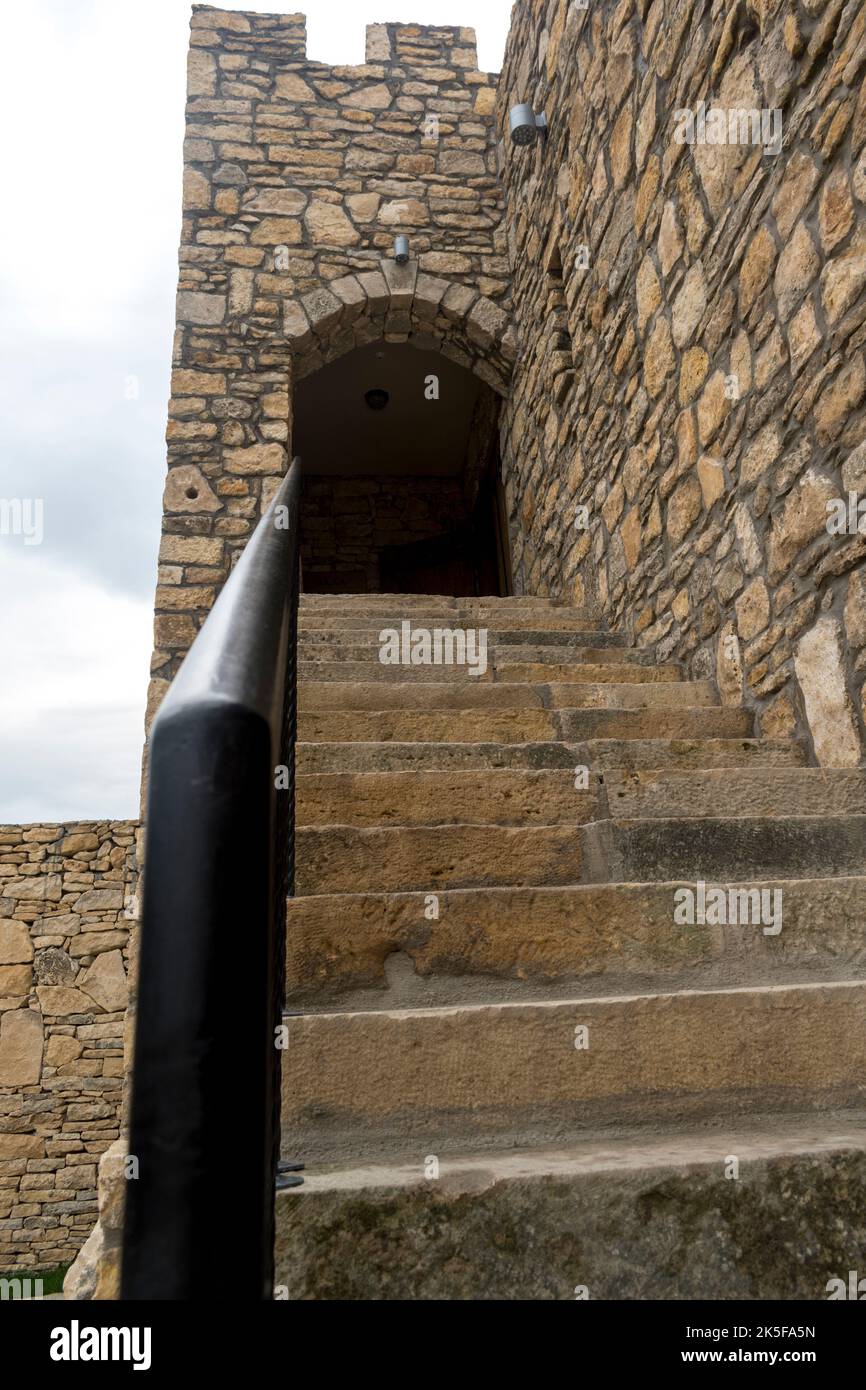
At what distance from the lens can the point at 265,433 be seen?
514 cm

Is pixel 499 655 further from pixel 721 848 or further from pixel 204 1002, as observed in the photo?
pixel 204 1002

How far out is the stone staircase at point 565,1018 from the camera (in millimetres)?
971

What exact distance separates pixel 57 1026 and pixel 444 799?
19.0 ft

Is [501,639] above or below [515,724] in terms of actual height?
above

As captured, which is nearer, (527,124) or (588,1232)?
(588,1232)

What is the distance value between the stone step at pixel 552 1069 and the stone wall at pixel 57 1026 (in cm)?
546

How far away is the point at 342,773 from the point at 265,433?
354 centimetres

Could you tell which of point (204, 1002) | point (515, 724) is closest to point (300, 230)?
point (515, 724)

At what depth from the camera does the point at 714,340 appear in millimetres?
2859

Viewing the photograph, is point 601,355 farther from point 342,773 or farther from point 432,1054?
point 432,1054

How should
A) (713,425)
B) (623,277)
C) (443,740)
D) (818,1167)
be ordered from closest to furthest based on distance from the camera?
(818,1167) < (443,740) < (713,425) < (623,277)

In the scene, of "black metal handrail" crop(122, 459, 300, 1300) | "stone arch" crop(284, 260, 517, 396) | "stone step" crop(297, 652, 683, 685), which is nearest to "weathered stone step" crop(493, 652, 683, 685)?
"stone step" crop(297, 652, 683, 685)
